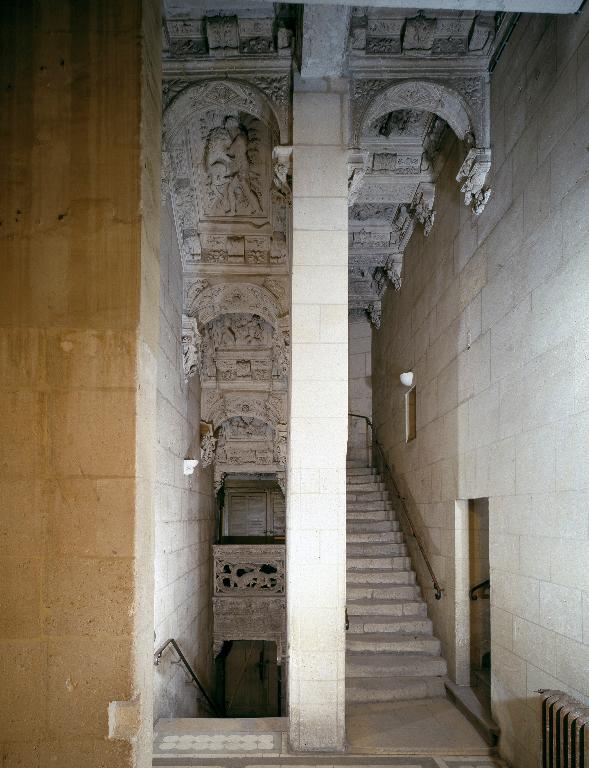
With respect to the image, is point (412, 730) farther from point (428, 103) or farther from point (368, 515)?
point (428, 103)

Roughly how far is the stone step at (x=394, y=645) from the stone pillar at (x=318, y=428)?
6.79 feet

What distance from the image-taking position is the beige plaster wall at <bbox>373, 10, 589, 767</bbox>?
3.97 m

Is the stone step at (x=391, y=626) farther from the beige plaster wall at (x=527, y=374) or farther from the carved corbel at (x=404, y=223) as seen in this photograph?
the carved corbel at (x=404, y=223)

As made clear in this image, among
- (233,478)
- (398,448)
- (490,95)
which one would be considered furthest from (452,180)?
(233,478)

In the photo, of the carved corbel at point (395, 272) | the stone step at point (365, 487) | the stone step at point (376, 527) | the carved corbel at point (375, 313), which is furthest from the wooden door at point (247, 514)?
the carved corbel at point (395, 272)

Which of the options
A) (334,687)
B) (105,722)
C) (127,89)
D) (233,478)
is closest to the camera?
(105,722)

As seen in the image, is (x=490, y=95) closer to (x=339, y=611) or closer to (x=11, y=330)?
(x=339, y=611)

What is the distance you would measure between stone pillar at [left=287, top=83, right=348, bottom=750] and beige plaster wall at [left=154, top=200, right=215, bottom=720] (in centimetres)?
168

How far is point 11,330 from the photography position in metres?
2.14

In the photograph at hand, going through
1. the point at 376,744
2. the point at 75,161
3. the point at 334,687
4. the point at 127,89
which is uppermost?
the point at 127,89

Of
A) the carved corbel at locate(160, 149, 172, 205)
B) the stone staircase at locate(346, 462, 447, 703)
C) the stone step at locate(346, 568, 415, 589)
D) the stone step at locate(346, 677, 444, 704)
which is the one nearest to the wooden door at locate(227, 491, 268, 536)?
the stone staircase at locate(346, 462, 447, 703)

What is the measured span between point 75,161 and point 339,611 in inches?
170

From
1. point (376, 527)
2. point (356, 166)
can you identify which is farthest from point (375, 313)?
point (356, 166)

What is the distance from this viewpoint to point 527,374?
482cm
